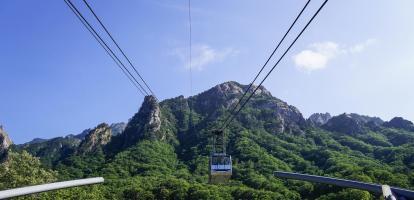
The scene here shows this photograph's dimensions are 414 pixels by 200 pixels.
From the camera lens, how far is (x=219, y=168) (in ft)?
123

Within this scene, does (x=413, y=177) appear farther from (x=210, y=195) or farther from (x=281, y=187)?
(x=210, y=195)

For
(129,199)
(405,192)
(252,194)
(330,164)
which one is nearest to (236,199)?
(252,194)

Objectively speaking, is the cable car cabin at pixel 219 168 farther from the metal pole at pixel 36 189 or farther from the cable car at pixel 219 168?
the metal pole at pixel 36 189

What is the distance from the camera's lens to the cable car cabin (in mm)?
37094

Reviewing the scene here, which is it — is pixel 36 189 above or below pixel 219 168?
below

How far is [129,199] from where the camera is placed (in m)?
136

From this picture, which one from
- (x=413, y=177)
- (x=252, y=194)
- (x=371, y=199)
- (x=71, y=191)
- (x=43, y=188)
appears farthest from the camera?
(x=252, y=194)

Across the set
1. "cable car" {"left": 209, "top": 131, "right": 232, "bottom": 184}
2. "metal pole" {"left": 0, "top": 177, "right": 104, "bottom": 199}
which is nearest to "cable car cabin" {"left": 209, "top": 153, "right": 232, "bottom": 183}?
"cable car" {"left": 209, "top": 131, "right": 232, "bottom": 184}

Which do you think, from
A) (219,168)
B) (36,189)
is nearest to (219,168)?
(219,168)

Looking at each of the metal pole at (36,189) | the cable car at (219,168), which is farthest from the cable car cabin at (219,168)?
the metal pole at (36,189)

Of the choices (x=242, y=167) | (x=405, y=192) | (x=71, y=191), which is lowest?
(x=405, y=192)

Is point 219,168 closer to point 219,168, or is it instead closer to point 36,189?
point 219,168

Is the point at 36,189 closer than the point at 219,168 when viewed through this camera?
Yes

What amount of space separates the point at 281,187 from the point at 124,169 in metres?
76.8
